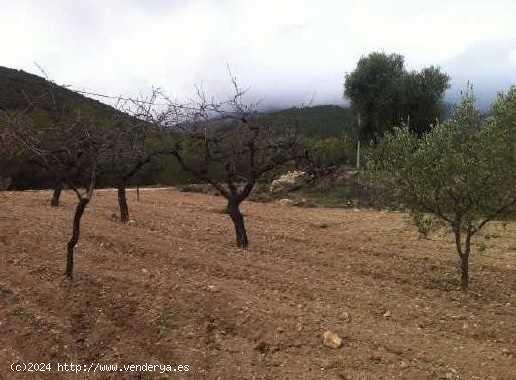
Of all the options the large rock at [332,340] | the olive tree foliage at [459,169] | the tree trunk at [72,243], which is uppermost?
the olive tree foliage at [459,169]

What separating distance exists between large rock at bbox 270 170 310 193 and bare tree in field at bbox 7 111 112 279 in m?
16.7

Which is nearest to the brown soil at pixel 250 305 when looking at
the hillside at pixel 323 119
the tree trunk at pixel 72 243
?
the tree trunk at pixel 72 243

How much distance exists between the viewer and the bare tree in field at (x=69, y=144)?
934 cm

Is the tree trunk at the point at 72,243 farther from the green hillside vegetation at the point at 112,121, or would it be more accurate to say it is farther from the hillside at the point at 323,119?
the hillside at the point at 323,119

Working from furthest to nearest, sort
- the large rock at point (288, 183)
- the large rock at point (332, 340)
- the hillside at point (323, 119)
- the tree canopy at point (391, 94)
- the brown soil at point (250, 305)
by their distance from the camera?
the tree canopy at point (391, 94), the large rock at point (288, 183), the hillside at point (323, 119), the large rock at point (332, 340), the brown soil at point (250, 305)

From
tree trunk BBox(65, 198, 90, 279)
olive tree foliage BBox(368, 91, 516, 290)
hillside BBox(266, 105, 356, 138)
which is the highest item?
hillside BBox(266, 105, 356, 138)

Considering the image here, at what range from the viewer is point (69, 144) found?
34.0 feet

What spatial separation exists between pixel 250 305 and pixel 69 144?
4.83 m

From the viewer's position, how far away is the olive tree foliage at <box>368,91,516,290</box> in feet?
30.6

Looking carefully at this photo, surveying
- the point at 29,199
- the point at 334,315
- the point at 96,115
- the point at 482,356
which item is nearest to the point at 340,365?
the point at 334,315

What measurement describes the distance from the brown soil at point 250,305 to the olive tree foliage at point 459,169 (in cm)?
170

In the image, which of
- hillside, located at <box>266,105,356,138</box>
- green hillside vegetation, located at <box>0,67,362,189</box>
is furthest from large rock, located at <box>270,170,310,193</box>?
hillside, located at <box>266,105,356,138</box>

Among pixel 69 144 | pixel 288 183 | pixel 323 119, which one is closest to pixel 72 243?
pixel 69 144

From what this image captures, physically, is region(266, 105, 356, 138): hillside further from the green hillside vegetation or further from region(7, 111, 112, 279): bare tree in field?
region(7, 111, 112, 279): bare tree in field
